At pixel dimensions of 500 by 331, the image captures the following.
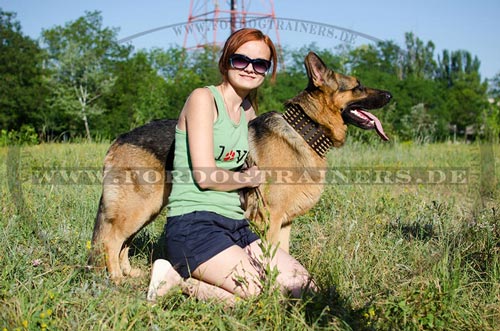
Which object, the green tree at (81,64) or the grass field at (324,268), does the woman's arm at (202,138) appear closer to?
the grass field at (324,268)

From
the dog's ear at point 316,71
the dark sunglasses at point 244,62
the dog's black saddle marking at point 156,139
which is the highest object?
the dog's ear at point 316,71

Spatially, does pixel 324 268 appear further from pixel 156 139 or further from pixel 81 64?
pixel 81 64

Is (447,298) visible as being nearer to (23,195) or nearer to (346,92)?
(346,92)

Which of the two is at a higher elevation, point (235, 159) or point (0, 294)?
point (235, 159)

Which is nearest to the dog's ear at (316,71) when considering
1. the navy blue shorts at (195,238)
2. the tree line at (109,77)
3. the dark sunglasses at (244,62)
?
the dark sunglasses at (244,62)

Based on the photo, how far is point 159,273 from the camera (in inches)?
112

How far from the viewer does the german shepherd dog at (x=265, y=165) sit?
3.43 meters

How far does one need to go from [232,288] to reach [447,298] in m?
1.27

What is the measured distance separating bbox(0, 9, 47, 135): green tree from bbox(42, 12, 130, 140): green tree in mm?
861

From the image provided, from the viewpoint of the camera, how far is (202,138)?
2779 millimetres

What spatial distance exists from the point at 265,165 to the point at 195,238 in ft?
3.33

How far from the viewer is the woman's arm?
2.78 meters

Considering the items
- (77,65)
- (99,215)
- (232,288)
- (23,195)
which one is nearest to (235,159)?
(232,288)

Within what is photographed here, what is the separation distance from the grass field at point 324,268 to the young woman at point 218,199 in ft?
0.47
